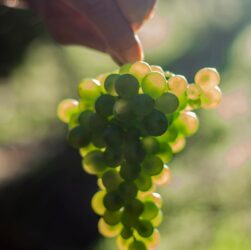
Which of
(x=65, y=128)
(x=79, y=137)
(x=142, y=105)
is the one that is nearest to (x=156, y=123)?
(x=142, y=105)

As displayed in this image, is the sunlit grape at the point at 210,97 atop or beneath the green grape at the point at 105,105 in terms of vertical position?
beneath

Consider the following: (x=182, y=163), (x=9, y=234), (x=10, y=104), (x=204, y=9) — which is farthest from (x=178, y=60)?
(x=9, y=234)

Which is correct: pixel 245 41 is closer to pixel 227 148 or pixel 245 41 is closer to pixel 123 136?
pixel 227 148

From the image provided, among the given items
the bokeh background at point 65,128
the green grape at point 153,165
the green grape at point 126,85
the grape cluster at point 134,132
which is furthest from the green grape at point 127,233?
the bokeh background at point 65,128

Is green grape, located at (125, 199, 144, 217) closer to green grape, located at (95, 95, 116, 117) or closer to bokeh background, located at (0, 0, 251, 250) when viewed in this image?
green grape, located at (95, 95, 116, 117)

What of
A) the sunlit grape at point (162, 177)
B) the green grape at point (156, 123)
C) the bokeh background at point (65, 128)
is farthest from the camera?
the bokeh background at point (65, 128)

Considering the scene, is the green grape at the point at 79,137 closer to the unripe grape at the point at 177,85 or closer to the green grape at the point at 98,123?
the green grape at the point at 98,123

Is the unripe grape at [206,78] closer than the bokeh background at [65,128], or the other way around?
the unripe grape at [206,78]

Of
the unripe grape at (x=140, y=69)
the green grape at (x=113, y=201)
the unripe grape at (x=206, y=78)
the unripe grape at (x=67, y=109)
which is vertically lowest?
the green grape at (x=113, y=201)
